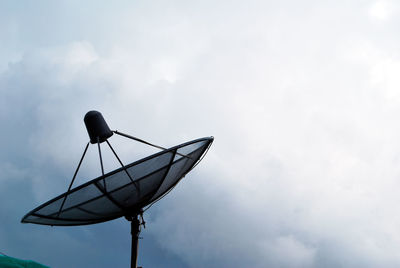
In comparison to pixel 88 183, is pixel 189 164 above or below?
above

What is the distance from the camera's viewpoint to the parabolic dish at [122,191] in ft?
49.9

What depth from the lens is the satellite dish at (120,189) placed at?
15.2 m

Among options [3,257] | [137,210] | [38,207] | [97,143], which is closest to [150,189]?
[137,210]

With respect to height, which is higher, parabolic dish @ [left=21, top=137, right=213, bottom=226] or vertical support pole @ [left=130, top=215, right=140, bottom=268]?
parabolic dish @ [left=21, top=137, right=213, bottom=226]

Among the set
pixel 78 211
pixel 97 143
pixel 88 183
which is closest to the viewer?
pixel 88 183

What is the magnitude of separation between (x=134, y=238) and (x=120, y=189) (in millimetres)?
1766

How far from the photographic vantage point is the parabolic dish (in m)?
15.2

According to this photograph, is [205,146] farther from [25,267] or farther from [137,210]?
[25,267]

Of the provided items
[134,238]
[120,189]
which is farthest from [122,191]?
[134,238]

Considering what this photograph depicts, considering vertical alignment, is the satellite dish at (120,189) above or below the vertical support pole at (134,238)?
above

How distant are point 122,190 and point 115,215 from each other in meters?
1.05

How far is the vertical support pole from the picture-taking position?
1525cm

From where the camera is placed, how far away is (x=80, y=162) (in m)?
15.8

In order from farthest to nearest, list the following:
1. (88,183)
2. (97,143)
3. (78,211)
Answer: (78,211)
(97,143)
(88,183)
